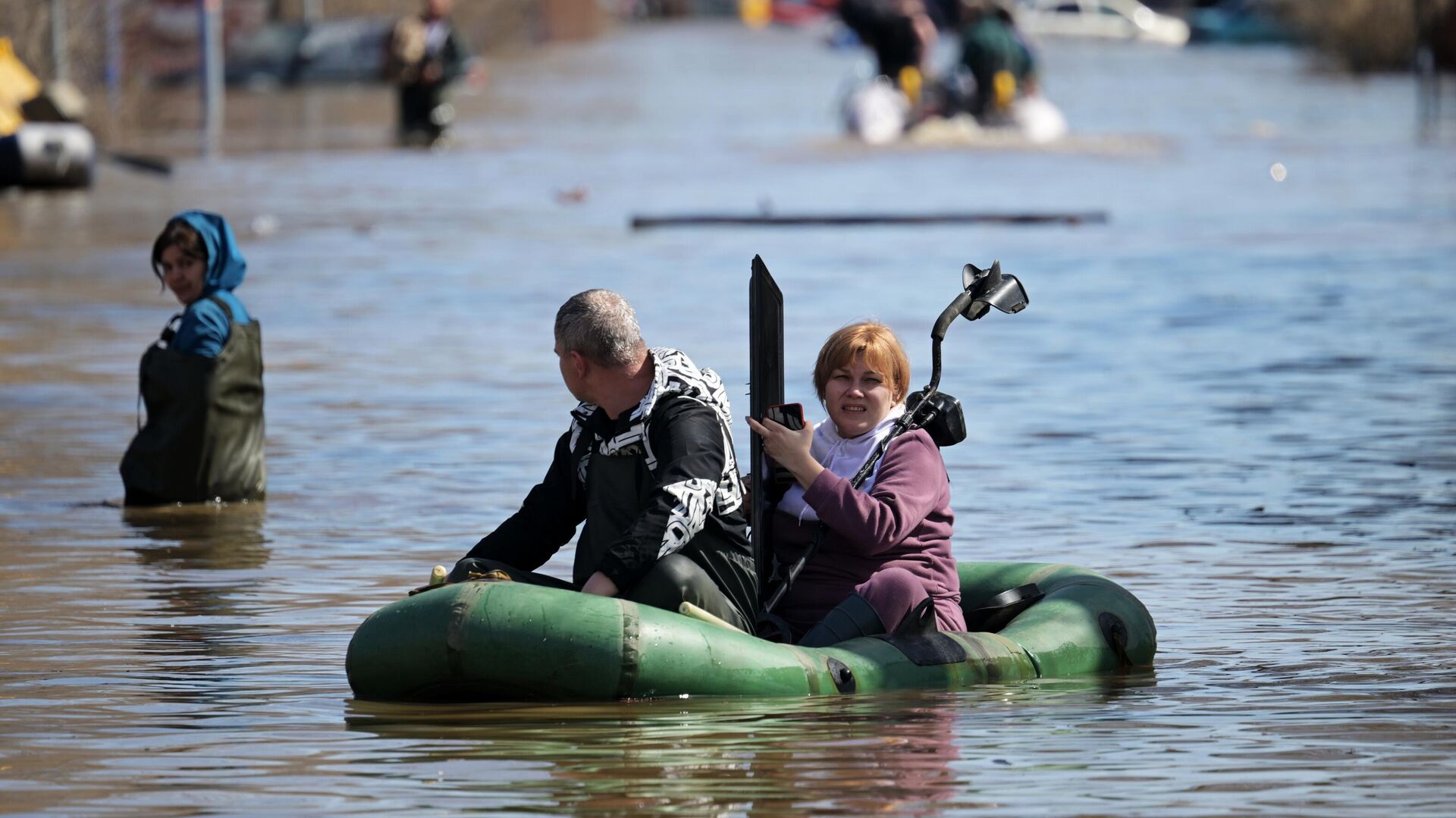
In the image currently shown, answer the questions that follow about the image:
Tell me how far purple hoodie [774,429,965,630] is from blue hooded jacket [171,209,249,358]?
11.8 ft

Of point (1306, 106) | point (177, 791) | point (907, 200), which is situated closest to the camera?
point (177, 791)

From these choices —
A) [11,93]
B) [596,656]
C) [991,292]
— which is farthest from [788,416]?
[11,93]

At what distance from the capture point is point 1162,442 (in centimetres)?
1277

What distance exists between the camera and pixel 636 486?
7492mm

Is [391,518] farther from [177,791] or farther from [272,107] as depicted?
[272,107]

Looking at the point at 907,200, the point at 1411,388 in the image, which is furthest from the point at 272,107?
A: the point at 1411,388

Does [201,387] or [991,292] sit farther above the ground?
[991,292]

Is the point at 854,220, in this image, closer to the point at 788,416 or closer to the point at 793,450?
the point at 788,416

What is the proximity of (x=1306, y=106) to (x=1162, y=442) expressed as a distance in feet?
102

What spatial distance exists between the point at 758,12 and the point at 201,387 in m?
87.2

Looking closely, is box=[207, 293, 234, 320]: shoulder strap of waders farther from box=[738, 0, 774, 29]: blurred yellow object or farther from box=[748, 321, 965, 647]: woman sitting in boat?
box=[738, 0, 774, 29]: blurred yellow object

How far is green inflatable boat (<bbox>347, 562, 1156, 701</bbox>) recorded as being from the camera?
712 cm

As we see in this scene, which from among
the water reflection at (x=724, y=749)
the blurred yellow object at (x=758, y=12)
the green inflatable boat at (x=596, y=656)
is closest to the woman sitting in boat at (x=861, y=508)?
the green inflatable boat at (x=596, y=656)

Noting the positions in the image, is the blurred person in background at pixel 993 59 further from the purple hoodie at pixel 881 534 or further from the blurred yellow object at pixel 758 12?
the blurred yellow object at pixel 758 12
